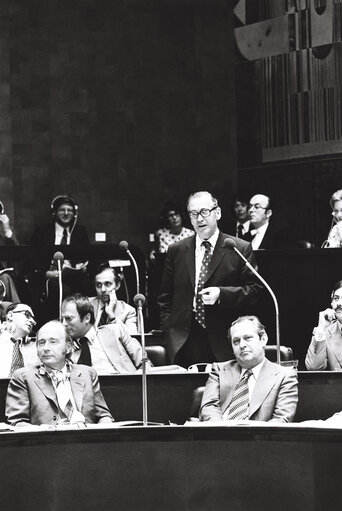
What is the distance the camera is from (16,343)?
21.0 ft

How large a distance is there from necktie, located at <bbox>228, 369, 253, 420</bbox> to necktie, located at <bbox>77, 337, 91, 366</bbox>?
1169mm

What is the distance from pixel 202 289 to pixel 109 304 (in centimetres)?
156

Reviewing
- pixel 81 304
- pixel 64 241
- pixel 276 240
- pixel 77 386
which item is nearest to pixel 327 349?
pixel 81 304

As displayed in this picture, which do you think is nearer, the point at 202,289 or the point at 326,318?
the point at 202,289

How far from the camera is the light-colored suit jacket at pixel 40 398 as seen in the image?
17.2 ft

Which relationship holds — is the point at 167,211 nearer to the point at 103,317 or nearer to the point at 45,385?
the point at 103,317

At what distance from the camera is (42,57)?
11.0 metres

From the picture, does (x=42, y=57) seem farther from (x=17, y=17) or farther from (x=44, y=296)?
(x=44, y=296)

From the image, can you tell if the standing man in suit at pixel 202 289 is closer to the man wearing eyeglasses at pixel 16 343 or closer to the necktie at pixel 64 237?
the man wearing eyeglasses at pixel 16 343

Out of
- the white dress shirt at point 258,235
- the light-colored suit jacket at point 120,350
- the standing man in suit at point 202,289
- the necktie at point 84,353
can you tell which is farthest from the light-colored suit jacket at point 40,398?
the white dress shirt at point 258,235

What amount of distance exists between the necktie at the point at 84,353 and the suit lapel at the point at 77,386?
0.80m

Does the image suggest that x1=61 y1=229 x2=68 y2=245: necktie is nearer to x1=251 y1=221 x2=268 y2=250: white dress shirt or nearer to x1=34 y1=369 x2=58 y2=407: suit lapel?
x1=251 y1=221 x2=268 y2=250: white dress shirt

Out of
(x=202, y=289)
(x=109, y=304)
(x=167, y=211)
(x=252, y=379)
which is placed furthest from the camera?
(x=167, y=211)

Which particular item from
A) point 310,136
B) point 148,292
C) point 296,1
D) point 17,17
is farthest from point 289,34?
point 148,292
